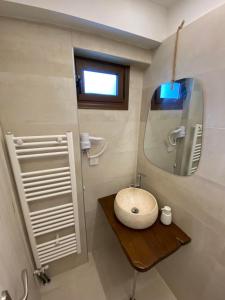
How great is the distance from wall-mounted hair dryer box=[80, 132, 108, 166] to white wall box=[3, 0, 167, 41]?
0.79 meters

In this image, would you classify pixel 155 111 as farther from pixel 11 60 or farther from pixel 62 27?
pixel 11 60

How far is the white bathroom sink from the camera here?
1.04 meters

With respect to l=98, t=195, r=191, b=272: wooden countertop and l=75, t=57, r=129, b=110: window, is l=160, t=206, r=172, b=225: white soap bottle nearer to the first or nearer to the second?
l=98, t=195, r=191, b=272: wooden countertop

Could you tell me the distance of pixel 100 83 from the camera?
126cm

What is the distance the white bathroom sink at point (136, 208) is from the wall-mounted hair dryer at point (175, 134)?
543 millimetres

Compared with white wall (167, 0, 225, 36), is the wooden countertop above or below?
below

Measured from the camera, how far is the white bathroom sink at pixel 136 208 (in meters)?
1.04

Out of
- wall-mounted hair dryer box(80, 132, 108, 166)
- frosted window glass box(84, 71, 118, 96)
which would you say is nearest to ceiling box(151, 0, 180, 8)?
frosted window glass box(84, 71, 118, 96)

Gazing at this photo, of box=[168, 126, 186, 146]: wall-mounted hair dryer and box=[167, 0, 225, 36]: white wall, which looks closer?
box=[167, 0, 225, 36]: white wall

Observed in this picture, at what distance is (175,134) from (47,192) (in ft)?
3.74

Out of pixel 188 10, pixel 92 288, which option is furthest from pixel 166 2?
pixel 92 288

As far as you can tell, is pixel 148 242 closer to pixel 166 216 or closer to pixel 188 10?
pixel 166 216

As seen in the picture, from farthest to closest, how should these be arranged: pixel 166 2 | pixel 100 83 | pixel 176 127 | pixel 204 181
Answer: pixel 100 83, pixel 176 127, pixel 166 2, pixel 204 181

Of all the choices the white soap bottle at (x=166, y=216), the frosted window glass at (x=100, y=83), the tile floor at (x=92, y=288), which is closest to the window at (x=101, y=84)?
the frosted window glass at (x=100, y=83)
